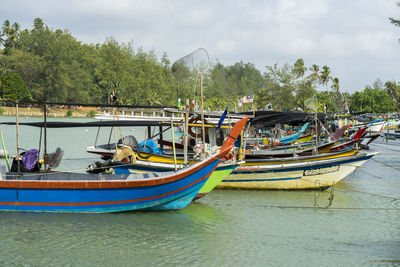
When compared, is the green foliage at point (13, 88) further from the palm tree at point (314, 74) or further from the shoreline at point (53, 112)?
the palm tree at point (314, 74)

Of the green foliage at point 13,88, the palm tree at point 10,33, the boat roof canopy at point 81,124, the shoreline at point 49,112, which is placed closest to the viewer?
the boat roof canopy at point 81,124

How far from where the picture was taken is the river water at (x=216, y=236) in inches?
358

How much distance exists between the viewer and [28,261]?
29.0ft

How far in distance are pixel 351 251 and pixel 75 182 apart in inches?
264

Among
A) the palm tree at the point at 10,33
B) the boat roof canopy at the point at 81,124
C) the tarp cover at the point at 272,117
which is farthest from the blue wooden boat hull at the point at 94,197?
the palm tree at the point at 10,33

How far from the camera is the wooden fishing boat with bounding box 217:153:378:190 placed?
51.9ft

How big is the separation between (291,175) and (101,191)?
754 cm

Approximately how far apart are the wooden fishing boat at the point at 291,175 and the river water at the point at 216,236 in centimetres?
155

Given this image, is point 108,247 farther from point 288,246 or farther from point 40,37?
point 40,37

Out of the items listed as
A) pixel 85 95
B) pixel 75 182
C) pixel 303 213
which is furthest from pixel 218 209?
pixel 85 95

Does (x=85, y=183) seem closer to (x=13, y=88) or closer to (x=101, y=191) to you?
(x=101, y=191)

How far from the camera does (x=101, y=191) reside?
443 inches

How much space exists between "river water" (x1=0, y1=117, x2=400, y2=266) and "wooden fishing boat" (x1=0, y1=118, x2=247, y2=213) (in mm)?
274

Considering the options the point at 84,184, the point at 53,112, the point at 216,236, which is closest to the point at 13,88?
the point at 53,112
